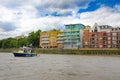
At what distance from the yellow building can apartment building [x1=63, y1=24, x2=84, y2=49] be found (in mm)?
11706

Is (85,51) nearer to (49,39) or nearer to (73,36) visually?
(73,36)

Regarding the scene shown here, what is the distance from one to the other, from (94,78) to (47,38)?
4416 inches

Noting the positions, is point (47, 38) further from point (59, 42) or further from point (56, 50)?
point (56, 50)

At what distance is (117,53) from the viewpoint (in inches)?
3735

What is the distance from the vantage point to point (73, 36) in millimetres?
118688

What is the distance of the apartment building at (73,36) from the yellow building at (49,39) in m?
11.7

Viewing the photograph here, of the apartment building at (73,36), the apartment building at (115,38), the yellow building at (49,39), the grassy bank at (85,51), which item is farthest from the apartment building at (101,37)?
the yellow building at (49,39)

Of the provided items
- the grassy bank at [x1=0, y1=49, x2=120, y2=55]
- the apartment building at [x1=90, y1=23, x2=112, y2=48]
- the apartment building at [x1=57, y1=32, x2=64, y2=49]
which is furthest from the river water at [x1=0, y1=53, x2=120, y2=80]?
the apartment building at [x1=57, y1=32, x2=64, y2=49]

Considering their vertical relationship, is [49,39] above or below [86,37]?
above

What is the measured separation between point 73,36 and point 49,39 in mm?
19992

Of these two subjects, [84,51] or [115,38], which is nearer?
[84,51]

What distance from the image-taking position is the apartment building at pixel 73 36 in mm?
116812

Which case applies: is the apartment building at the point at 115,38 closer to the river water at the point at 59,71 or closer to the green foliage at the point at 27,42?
the green foliage at the point at 27,42

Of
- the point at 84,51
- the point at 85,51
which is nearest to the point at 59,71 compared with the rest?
the point at 85,51
